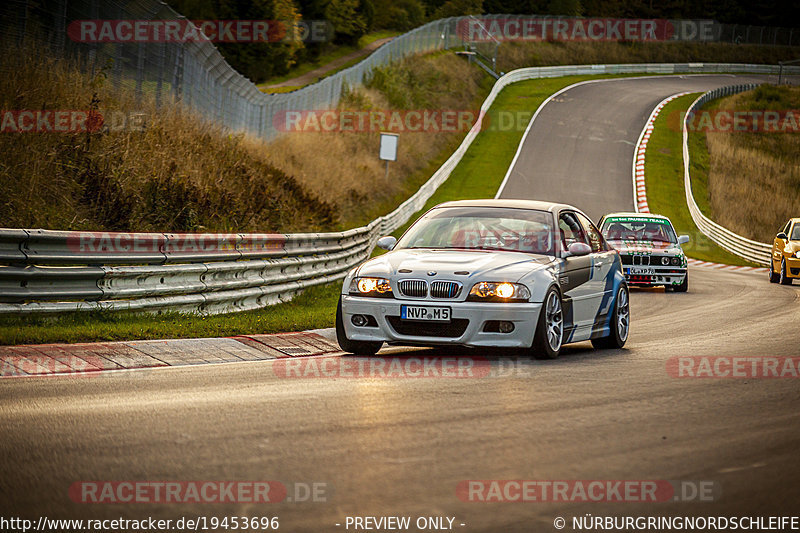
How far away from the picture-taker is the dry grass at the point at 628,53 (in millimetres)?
A: 83312

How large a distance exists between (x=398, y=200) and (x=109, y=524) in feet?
123

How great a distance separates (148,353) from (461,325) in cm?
284

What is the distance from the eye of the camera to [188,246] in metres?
13.1

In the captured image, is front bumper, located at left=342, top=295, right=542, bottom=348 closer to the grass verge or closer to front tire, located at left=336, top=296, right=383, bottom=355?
front tire, located at left=336, top=296, right=383, bottom=355

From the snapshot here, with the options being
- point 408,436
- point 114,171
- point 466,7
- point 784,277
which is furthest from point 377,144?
point 466,7

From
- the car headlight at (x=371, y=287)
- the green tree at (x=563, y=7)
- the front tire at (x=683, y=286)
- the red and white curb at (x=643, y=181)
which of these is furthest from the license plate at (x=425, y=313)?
the green tree at (x=563, y=7)

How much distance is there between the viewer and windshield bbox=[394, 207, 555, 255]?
11.4m

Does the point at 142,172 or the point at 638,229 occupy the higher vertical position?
the point at 142,172

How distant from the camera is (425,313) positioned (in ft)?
33.1

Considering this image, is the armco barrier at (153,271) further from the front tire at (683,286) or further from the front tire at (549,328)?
the front tire at (683,286)

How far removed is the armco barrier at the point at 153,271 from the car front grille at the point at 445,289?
144 inches

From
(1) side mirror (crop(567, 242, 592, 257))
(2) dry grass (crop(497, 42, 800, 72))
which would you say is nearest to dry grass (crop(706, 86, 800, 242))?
(2) dry grass (crop(497, 42, 800, 72))

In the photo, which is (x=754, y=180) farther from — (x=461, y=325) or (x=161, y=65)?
(x=461, y=325)

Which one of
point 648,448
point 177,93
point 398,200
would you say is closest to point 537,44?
point 398,200
